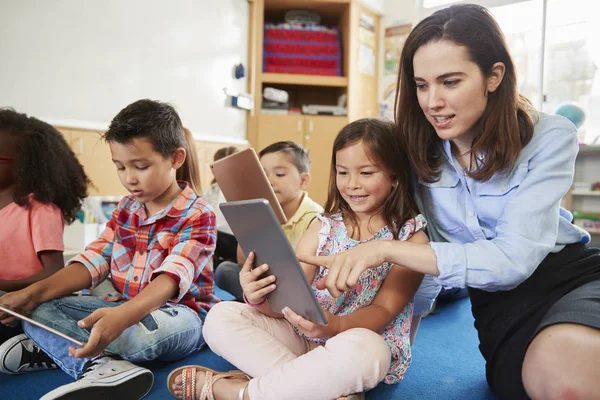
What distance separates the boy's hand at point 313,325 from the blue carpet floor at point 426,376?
19cm

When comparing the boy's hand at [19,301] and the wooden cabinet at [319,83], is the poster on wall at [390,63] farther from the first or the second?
the boy's hand at [19,301]

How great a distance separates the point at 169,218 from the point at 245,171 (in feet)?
0.73

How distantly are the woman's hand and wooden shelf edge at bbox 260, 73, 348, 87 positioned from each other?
2614 mm

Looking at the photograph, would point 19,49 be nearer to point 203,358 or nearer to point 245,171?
point 245,171

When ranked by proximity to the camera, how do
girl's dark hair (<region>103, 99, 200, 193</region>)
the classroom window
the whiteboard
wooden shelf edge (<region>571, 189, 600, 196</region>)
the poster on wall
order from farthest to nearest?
1. the poster on wall
2. the classroom window
3. wooden shelf edge (<region>571, 189, 600, 196</region>)
4. the whiteboard
5. girl's dark hair (<region>103, 99, 200, 193</region>)

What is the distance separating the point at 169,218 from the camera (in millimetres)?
1109

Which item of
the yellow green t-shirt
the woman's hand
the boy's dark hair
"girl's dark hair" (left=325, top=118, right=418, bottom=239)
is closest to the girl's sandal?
the woman's hand

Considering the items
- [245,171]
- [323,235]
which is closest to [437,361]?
[323,235]

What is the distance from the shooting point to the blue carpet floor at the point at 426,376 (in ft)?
3.05

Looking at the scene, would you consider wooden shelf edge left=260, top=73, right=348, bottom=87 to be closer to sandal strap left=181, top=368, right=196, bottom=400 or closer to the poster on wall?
the poster on wall

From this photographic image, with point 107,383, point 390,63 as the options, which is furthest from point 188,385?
point 390,63

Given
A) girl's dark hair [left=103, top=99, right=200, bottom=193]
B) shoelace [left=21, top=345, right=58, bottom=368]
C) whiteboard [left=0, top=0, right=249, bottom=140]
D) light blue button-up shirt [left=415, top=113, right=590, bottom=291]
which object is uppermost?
whiteboard [left=0, top=0, right=249, bottom=140]

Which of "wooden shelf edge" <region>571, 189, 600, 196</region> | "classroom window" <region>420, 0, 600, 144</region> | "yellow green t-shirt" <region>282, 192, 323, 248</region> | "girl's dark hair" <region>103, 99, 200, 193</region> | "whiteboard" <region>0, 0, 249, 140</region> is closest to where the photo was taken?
"girl's dark hair" <region>103, 99, 200, 193</region>

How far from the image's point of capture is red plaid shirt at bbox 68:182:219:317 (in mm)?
Answer: 1081
